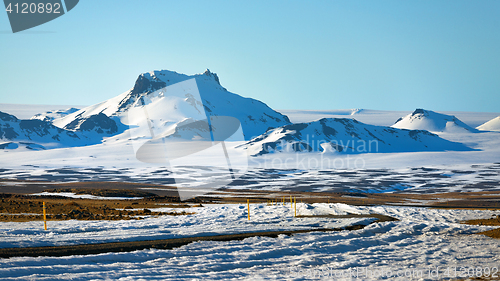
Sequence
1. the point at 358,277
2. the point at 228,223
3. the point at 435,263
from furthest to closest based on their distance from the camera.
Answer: the point at 228,223 < the point at 435,263 < the point at 358,277

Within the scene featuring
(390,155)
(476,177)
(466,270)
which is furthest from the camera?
(390,155)

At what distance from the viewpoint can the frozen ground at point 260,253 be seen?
1123 centimetres

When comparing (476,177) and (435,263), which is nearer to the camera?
(435,263)

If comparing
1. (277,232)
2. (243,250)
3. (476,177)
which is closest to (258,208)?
(277,232)

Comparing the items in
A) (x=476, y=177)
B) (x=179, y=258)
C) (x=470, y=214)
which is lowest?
(x=476, y=177)

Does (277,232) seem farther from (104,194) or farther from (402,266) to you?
(104,194)

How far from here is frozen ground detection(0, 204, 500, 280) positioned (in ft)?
36.8

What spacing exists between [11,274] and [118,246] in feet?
12.9

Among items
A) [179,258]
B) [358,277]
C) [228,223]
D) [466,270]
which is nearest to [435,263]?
[466,270]

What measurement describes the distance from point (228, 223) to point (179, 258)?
24.2 feet

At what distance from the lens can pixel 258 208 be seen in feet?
85.7

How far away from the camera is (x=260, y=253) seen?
13789 millimetres

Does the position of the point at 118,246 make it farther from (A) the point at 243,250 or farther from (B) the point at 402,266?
(B) the point at 402,266

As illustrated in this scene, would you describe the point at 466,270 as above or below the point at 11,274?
below
